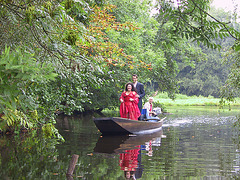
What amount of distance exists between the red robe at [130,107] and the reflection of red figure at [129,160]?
397 cm

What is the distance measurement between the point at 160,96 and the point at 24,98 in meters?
49.9

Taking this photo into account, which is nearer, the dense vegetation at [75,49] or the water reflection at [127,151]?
the dense vegetation at [75,49]

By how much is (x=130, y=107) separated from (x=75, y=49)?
19.8 ft

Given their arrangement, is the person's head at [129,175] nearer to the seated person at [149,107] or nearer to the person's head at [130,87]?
the person's head at [130,87]

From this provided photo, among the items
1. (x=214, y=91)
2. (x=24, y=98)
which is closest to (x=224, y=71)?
(x=214, y=91)

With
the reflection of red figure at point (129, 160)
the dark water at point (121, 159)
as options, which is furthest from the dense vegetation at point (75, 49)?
the reflection of red figure at point (129, 160)

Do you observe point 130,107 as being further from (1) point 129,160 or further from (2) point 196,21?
(2) point 196,21

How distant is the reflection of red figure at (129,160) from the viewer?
636 cm

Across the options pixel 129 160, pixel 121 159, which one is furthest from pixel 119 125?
pixel 129 160

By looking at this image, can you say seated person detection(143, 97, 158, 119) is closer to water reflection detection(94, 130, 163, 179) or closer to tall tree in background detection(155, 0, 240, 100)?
water reflection detection(94, 130, 163, 179)

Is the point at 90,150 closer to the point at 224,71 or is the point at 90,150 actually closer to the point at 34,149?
the point at 34,149

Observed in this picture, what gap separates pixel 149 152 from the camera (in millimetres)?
8398

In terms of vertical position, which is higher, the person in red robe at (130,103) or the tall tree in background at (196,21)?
the tall tree in background at (196,21)

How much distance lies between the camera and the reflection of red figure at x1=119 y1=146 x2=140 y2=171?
6.36 m
